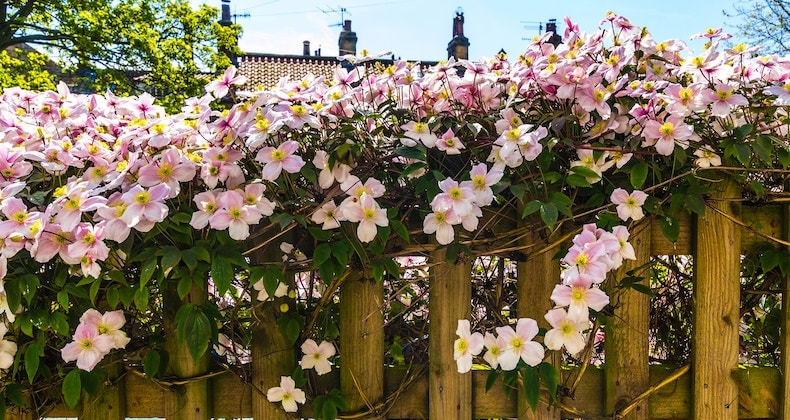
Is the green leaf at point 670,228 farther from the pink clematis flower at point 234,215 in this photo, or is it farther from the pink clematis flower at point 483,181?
the pink clematis flower at point 234,215

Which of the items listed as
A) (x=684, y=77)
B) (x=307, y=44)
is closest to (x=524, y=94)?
(x=684, y=77)

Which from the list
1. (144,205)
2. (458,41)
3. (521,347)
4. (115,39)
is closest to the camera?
(144,205)

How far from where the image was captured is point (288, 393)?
1172mm

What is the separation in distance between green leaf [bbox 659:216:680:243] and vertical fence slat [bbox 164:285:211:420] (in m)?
0.87

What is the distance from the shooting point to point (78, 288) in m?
1.04

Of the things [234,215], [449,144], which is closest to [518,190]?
[449,144]

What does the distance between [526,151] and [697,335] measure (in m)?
0.57

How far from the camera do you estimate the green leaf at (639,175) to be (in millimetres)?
1054

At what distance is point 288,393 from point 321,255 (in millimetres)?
317

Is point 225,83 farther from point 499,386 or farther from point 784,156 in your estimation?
A: point 784,156

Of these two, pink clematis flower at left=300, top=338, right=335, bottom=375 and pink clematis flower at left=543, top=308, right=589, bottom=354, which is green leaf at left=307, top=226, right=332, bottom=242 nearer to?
pink clematis flower at left=300, top=338, right=335, bottom=375

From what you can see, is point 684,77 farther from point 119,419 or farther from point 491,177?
point 119,419

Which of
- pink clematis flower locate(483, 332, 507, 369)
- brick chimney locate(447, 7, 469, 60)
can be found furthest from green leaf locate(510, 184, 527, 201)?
brick chimney locate(447, 7, 469, 60)

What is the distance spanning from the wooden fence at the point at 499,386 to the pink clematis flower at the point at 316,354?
0.04 metres
